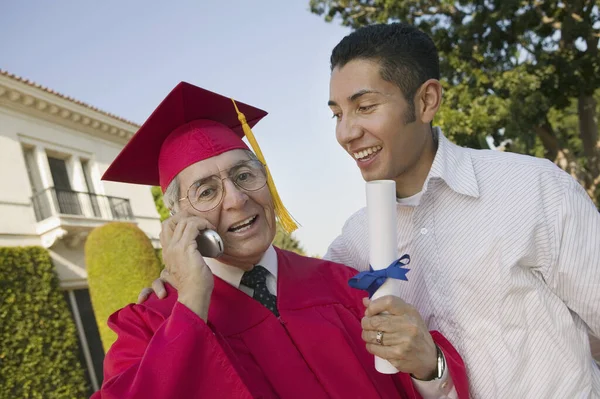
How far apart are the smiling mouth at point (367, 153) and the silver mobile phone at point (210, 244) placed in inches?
28.0

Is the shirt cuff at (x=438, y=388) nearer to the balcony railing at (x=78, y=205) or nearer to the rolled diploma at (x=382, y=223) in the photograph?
the rolled diploma at (x=382, y=223)

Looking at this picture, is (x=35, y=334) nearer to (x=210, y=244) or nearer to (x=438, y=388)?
(x=210, y=244)

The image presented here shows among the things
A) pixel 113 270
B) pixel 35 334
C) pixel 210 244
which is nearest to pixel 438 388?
pixel 210 244

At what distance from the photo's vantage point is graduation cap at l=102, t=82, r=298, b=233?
2.12 metres

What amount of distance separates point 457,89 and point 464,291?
10.6 metres

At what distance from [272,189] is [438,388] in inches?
40.6

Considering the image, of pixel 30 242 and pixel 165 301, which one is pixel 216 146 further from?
pixel 30 242

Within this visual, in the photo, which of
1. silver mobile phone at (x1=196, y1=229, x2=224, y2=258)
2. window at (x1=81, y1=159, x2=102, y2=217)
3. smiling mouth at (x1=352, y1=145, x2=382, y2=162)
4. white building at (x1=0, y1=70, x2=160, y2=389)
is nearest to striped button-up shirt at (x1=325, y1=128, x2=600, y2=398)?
smiling mouth at (x1=352, y1=145, x2=382, y2=162)

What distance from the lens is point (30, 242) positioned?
12094mm

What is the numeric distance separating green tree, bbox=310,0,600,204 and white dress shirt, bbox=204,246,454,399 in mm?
9795

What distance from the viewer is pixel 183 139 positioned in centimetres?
216

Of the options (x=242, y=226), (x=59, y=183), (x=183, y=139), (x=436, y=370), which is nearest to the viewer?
(x=436, y=370)

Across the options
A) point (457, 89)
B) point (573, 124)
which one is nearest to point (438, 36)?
point (457, 89)

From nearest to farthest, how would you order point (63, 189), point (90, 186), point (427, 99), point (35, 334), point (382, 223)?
point (382, 223)
point (427, 99)
point (35, 334)
point (63, 189)
point (90, 186)
